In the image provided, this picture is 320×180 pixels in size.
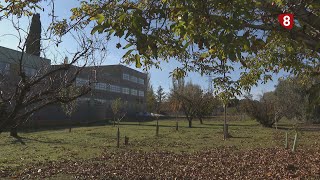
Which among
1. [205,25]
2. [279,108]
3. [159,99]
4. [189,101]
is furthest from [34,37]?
[159,99]

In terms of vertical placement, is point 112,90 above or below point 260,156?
above

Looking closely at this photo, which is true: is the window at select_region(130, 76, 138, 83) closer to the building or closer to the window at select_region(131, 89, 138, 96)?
the building

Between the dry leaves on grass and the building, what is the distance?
2.08m

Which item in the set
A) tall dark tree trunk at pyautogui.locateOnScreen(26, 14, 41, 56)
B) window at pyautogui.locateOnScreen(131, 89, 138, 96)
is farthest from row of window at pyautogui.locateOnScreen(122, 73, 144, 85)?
tall dark tree trunk at pyautogui.locateOnScreen(26, 14, 41, 56)

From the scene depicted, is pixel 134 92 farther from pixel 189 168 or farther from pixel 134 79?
pixel 189 168

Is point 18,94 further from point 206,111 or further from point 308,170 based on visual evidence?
point 206,111

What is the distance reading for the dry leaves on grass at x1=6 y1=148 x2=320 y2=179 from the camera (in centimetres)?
965

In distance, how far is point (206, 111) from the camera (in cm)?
4397

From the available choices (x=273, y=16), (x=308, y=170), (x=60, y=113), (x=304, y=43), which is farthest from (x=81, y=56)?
(x=60, y=113)

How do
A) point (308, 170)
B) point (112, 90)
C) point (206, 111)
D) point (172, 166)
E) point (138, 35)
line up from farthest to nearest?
point (112, 90)
point (206, 111)
point (172, 166)
point (308, 170)
point (138, 35)

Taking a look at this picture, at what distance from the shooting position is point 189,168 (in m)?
10.8

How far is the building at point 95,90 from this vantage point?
26.8ft

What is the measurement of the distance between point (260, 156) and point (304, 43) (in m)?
7.82

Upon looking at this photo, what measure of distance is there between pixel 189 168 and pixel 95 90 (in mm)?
3557
